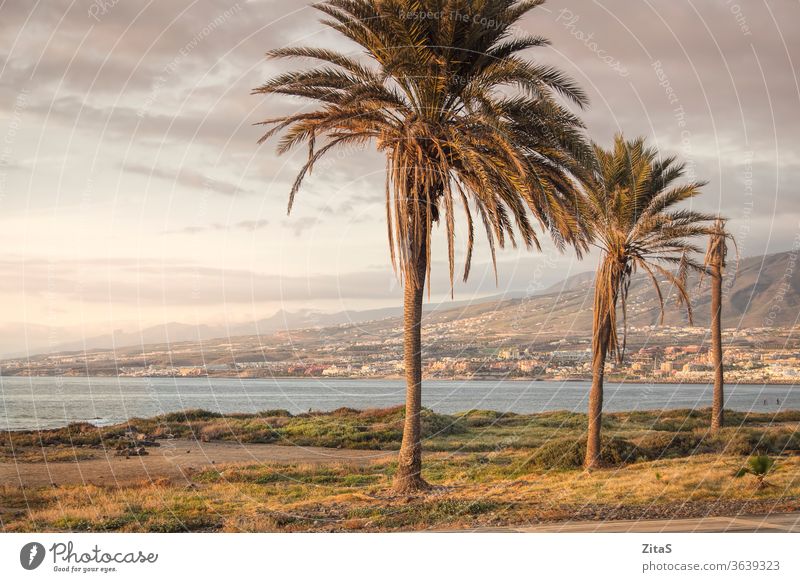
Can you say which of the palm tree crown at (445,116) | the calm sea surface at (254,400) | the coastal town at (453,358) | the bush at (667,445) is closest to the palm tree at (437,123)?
the palm tree crown at (445,116)

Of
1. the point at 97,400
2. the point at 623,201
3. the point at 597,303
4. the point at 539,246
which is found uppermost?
the point at 623,201

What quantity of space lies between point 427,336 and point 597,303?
116 m

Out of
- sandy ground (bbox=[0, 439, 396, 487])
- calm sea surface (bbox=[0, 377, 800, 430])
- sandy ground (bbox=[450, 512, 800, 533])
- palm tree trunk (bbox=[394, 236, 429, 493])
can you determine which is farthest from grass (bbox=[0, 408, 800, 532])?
calm sea surface (bbox=[0, 377, 800, 430])

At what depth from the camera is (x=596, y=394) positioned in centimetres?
2533

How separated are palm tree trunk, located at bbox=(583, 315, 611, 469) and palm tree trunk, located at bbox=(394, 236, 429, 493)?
7.57 metres

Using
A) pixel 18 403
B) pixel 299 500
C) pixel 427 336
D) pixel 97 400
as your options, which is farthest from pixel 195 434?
pixel 427 336

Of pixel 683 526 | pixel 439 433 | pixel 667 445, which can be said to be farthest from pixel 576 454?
pixel 439 433

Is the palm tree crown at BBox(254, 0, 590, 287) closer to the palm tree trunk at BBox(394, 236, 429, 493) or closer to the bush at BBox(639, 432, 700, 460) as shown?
the palm tree trunk at BBox(394, 236, 429, 493)

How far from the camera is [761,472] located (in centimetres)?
1962

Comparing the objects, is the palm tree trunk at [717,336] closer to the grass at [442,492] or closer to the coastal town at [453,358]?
the grass at [442,492]

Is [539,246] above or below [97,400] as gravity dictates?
above

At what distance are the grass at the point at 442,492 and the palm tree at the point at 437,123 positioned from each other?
2360 mm

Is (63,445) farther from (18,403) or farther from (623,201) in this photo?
(18,403)
